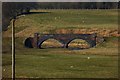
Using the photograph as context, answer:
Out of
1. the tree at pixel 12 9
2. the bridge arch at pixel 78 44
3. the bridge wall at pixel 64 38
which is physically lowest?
the bridge arch at pixel 78 44

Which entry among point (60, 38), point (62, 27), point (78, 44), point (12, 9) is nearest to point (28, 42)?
point (60, 38)

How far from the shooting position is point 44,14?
372 ft

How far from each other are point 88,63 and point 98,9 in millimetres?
62712

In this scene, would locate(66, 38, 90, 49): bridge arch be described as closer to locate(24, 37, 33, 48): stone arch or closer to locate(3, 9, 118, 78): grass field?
locate(3, 9, 118, 78): grass field

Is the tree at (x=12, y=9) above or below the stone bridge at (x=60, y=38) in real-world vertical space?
above

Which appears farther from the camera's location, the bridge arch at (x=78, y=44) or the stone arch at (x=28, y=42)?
the bridge arch at (x=78, y=44)

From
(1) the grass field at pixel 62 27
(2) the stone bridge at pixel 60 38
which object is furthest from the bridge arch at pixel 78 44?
(1) the grass field at pixel 62 27

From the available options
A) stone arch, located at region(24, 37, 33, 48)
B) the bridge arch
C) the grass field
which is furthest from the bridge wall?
the grass field

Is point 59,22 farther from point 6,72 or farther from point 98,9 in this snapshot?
point 6,72

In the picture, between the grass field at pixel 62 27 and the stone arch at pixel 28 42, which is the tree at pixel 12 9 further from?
the stone arch at pixel 28 42

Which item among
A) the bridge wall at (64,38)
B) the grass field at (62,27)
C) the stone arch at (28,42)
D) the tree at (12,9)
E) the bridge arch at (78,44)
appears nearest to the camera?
the grass field at (62,27)

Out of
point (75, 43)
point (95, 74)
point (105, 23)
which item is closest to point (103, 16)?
point (105, 23)

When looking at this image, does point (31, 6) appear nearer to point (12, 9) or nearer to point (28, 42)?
point (12, 9)

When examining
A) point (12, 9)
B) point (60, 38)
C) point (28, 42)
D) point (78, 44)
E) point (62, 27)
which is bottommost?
point (78, 44)
